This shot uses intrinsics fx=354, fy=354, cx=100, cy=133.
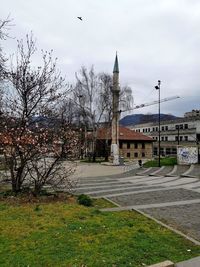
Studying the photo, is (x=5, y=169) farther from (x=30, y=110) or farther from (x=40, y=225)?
(x=40, y=225)

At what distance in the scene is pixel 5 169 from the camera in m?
13.3

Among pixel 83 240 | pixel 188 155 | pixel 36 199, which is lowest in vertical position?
pixel 83 240

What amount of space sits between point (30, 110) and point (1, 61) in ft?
7.52

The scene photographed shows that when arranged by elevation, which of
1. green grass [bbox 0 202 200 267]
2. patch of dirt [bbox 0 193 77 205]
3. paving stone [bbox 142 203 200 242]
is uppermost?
patch of dirt [bbox 0 193 77 205]

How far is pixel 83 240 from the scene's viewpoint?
23.3 ft

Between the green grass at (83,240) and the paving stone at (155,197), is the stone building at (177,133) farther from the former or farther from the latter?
the green grass at (83,240)

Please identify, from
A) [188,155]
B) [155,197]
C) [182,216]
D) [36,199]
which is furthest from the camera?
[188,155]

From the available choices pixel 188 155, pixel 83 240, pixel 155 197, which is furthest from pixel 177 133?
pixel 83 240

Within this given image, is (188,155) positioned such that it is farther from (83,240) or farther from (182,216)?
(83,240)

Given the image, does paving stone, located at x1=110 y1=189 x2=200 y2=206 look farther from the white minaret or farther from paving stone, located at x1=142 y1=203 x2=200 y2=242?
the white minaret

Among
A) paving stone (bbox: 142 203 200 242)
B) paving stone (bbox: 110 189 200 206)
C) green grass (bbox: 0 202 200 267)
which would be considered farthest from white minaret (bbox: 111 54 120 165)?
green grass (bbox: 0 202 200 267)

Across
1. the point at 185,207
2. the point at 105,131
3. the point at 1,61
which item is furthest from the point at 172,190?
the point at 105,131

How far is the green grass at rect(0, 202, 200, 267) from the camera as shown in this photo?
602 centimetres

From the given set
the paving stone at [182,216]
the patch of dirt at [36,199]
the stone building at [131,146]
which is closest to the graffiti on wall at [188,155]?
the paving stone at [182,216]
